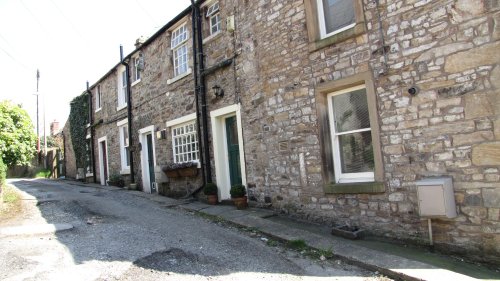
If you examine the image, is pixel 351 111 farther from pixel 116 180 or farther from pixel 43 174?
pixel 43 174

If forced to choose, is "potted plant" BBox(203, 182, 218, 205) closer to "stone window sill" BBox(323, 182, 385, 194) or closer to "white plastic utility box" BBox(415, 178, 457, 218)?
"stone window sill" BBox(323, 182, 385, 194)

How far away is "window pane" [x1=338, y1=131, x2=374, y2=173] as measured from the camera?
249 inches

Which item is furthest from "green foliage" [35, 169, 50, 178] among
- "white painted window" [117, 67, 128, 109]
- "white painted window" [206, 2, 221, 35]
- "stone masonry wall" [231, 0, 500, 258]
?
"stone masonry wall" [231, 0, 500, 258]

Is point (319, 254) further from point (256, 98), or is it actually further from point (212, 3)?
point (212, 3)

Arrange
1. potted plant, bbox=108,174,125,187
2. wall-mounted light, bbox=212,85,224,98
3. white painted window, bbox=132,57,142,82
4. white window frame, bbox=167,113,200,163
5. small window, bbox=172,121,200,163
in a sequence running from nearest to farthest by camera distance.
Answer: wall-mounted light, bbox=212,85,224,98
white window frame, bbox=167,113,200,163
small window, bbox=172,121,200,163
white painted window, bbox=132,57,142,82
potted plant, bbox=108,174,125,187

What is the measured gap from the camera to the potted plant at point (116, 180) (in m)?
14.9

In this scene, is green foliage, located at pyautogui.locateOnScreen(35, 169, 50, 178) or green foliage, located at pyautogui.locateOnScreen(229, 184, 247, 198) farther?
green foliage, located at pyautogui.locateOnScreen(35, 169, 50, 178)

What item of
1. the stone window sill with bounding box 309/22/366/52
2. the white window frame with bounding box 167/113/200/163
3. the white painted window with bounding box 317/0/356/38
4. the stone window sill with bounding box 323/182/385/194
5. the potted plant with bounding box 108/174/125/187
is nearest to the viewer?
the stone window sill with bounding box 323/182/385/194

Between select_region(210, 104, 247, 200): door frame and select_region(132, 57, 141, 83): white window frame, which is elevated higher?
select_region(132, 57, 141, 83): white window frame

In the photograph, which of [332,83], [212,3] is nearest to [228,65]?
[212,3]

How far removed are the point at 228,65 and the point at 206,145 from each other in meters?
2.17

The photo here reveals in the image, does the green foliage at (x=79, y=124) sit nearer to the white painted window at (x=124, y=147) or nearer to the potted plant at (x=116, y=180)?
the potted plant at (x=116, y=180)

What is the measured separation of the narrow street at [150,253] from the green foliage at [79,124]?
11.7m

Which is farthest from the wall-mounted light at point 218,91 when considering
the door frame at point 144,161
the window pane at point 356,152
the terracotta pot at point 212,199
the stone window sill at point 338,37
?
the door frame at point 144,161
